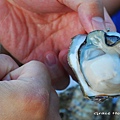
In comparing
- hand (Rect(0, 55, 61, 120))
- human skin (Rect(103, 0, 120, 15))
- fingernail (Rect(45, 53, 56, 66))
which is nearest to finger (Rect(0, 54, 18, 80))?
hand (Rect(0, 55, 61, 120))

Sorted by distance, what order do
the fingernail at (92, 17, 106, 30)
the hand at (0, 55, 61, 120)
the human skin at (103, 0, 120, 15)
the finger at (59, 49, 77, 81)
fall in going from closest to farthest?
1. the hand at (0, 55, 61, 120)
2. the fingernail at (92, 17, 106, 30)
3. the finger at (59, 49, 77, 81)
4. the human skin at (103, 0, 120, 15)

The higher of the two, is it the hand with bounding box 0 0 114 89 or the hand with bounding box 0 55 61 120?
the hand with bounding box 0 55 61 120

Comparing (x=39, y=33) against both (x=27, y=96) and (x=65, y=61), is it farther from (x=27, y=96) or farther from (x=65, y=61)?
(x=27, y=96)

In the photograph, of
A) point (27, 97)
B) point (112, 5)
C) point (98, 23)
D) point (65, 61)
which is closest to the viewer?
point (27, 97)

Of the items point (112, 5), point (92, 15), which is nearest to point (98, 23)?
point (92, 15)

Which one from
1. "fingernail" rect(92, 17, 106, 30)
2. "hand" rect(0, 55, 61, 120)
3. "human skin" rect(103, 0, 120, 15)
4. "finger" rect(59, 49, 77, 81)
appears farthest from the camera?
"human skin" rect(103, 0, 120, 15)

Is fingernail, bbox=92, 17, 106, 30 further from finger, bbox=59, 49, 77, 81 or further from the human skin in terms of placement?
the human skin

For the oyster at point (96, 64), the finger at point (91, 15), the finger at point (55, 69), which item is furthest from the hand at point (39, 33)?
the oyster at point (96, 64)
